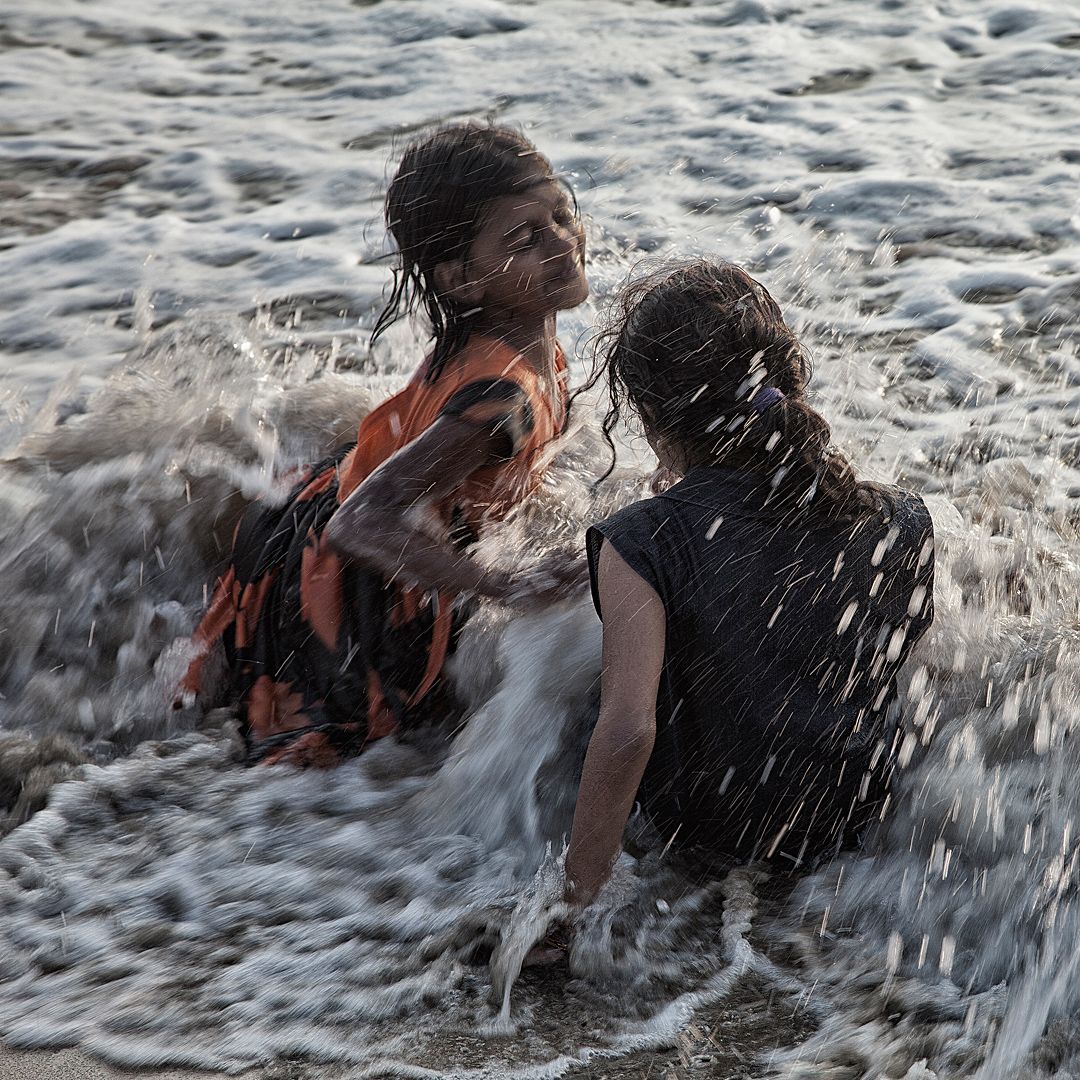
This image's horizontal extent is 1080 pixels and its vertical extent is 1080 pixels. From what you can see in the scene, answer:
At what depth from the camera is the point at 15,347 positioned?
4.87 m

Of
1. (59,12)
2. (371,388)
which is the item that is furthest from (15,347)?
(59,12)

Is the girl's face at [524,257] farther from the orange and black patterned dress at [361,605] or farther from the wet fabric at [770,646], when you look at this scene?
the wet fabric at [770,646]

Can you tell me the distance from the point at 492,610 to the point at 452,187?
0.95 meters

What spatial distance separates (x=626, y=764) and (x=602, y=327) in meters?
0.97

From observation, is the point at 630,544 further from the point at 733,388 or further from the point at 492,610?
the point at 492,610

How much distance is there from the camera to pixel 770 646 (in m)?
2.34

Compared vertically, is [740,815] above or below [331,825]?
above

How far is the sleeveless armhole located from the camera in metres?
2.26

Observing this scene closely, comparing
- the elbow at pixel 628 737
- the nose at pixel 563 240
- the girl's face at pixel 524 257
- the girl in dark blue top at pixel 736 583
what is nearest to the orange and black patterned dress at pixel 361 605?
the girl's face at pixel 524 257

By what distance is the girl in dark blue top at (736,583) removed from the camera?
227 cm

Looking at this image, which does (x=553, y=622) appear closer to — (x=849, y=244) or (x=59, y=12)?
(x=849, y=244)

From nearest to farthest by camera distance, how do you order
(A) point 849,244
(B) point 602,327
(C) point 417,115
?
(B) point 602,327 < (A) point 849,244 < (C) point 417,115

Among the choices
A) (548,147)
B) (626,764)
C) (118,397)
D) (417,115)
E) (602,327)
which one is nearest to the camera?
(626,764)

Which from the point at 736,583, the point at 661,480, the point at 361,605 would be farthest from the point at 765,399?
the point at 361,605
